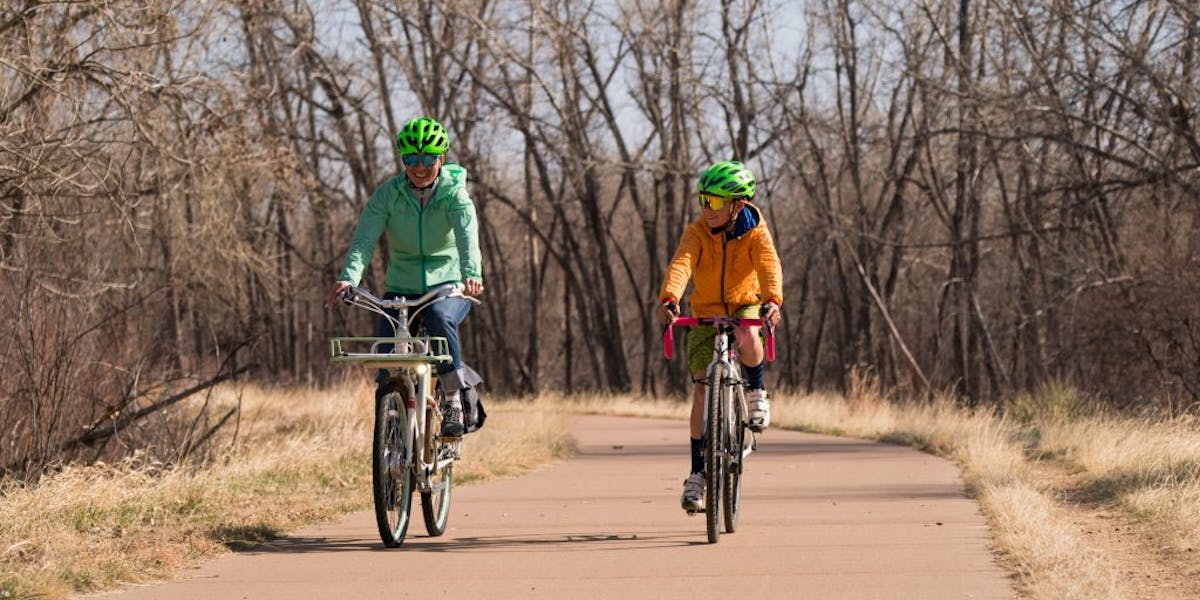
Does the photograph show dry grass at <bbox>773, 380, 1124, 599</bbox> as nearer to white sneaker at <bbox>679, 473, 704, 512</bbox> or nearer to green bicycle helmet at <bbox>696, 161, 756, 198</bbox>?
white sneaker at <bbox>679, 473, 704, 512</bbox>

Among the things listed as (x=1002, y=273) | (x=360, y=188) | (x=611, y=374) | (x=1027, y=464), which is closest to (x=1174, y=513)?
(x=1027, y=464)

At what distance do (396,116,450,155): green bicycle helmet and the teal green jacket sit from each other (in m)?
0.19

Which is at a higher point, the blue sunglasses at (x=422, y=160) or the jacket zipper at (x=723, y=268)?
the blue sunglasses at (x=422, y=160)

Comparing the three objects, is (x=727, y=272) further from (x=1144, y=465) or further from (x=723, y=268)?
(x=1144, y=465)

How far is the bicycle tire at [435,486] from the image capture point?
9.49 metres

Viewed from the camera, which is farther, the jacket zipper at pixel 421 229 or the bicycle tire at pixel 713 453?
the jacket zipper at pixel 421 229

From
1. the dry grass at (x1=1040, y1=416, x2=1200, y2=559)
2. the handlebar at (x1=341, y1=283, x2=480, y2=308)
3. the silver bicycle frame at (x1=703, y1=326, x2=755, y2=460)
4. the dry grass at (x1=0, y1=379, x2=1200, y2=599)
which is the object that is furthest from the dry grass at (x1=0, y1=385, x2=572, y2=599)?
the dry grass at (x1=1040, y1=416, x2=1200, y2=559)

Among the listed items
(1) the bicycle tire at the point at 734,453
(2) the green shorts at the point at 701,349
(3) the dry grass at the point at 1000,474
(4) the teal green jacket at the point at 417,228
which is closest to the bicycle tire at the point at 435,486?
(4) the teal green jacket at the point at 417,228

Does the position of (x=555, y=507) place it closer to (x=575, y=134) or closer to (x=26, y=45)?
(x=26, y=45)

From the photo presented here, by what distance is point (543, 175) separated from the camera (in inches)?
1705

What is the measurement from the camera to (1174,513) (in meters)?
10.2

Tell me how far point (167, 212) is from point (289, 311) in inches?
1195

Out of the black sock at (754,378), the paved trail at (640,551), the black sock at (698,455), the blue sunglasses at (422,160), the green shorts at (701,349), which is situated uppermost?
the blue sunglasses at (422,160)

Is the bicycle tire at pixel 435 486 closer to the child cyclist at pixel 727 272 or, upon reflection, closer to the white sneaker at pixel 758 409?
the child cyclist at pixel 727 272
